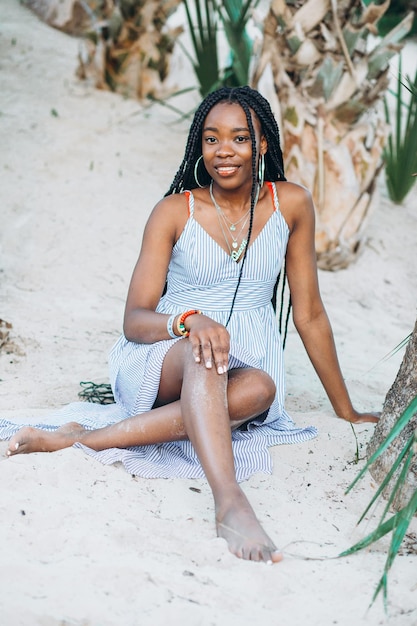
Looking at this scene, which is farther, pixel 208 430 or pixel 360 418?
pixel 360 418

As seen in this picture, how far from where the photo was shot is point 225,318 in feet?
10.0

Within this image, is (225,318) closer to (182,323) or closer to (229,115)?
(182,323)

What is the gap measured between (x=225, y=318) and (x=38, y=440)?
0.76 metres

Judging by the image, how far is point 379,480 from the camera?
2705 millimetres

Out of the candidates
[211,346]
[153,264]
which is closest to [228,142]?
[153,264]

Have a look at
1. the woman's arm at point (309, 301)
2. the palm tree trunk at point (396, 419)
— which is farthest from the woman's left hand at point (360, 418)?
the palm tree trunk at point (396, 419)

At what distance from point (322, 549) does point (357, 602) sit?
0.26 metres

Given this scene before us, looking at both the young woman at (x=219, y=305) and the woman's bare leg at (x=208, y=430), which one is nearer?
the woman's bare leg at (x=208, y=430)

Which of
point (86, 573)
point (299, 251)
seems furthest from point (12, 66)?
point (86, 573)

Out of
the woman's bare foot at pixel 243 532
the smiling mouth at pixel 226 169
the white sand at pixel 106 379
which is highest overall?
the smiling mouth at pixel 226 169

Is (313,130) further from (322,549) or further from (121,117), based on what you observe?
(322,549)

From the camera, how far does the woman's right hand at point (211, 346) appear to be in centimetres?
256

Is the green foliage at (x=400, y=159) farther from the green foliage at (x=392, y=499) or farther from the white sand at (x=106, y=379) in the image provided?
the green foliage at (x=392, y=499)

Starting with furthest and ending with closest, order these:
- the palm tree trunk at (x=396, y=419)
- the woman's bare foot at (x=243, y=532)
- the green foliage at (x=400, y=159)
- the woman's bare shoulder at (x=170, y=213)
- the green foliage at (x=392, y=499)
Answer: the green foliage at (x=400, y=159) → the woman's bare shoulder at (x=170, y=213) → the palm tree trunk at (x=396, y=419) → the woman's bare foot at (x=243, y=532) → the green foliage at (x=392, y=499)
